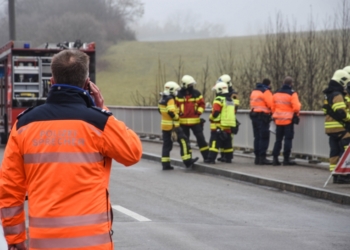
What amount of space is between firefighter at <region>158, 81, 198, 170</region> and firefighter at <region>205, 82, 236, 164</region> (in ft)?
1.98

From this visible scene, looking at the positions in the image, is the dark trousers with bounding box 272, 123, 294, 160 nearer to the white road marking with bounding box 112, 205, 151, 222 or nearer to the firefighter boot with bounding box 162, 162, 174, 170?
the firefighter boot with bounding box 162, 162, 174, 170

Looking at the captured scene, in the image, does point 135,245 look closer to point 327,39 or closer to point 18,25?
point 327,39

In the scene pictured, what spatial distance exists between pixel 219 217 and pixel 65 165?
21.9 feet

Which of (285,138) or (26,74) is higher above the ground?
(26,74)

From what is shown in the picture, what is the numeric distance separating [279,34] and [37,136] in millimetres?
25755

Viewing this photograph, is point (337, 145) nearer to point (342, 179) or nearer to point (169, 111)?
point (342, 179)

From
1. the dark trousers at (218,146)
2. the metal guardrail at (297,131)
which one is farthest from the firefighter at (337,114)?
the dark trousers at (218,146)

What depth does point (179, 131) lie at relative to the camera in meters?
17.0

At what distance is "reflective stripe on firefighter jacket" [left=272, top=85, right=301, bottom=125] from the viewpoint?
55.3ft

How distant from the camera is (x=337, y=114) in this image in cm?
1320

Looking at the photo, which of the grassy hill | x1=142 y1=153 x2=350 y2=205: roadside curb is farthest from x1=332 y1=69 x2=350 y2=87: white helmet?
the grassy hill

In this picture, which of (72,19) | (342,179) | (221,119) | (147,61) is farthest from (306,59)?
(147,61)

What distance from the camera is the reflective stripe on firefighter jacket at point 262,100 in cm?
1739

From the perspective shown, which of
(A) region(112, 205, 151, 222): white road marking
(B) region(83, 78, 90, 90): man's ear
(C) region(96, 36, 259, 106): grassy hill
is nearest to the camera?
(B) region(83, 78, 90, 90): man's ear
